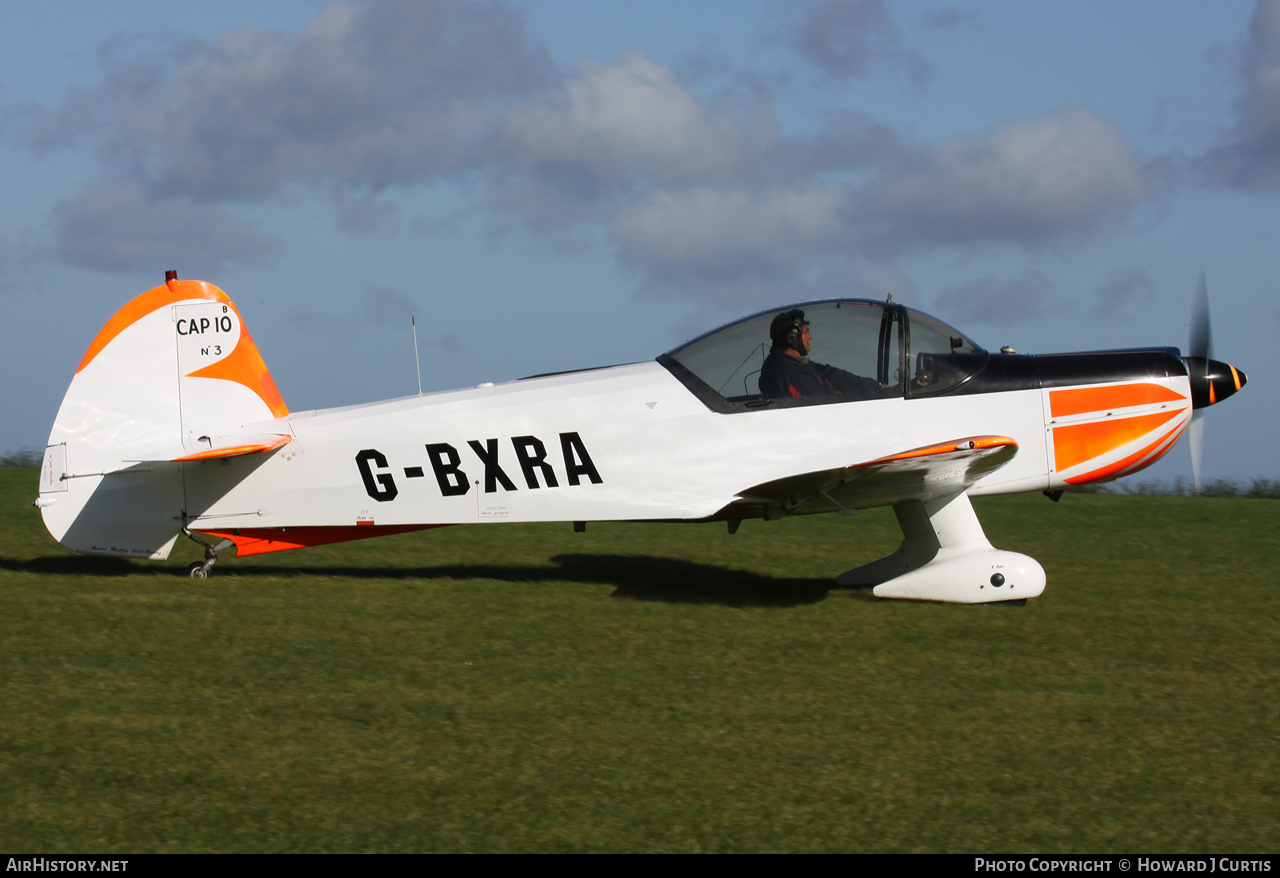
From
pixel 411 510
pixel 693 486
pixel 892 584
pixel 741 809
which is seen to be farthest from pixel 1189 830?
pixel 411 510

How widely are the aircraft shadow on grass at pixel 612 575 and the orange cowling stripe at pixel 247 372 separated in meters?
1.34

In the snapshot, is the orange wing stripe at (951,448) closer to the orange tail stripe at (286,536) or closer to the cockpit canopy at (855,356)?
the cockpit canopy at (855,356)

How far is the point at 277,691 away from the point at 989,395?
5.00 metres

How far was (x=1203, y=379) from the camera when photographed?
760 centimetres

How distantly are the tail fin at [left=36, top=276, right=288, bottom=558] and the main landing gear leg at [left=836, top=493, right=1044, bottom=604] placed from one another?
4547 mm

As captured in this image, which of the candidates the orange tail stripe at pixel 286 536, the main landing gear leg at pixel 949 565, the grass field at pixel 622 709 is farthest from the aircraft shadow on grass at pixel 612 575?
the main landing gear leg at pixel 949 565

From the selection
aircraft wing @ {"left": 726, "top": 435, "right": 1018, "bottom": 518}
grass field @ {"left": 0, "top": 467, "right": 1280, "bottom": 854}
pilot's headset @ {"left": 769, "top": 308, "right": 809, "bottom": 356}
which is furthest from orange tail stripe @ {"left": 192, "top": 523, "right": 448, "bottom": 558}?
pilot's headset @ {"left": 769, "top": 308, "right": 809, "bottom": 356}

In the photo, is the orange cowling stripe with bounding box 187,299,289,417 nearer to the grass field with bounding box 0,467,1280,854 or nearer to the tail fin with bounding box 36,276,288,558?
the tail fin with bounding box 36,276,288,558

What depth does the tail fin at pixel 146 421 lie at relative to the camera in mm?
7672

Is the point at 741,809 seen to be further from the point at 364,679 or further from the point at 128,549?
the point at 128,549

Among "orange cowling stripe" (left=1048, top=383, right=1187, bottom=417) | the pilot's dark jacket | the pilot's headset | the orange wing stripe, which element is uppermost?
the pilot's headset

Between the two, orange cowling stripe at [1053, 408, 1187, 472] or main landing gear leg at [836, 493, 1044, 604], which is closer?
main landing gear leg at [836, 493, 1044, 604]

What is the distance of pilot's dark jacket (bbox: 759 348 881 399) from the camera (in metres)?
7.34

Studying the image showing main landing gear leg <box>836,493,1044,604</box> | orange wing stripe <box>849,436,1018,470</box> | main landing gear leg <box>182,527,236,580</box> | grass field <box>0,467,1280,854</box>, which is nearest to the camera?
grass field <box>0,467,1280,854</box>
